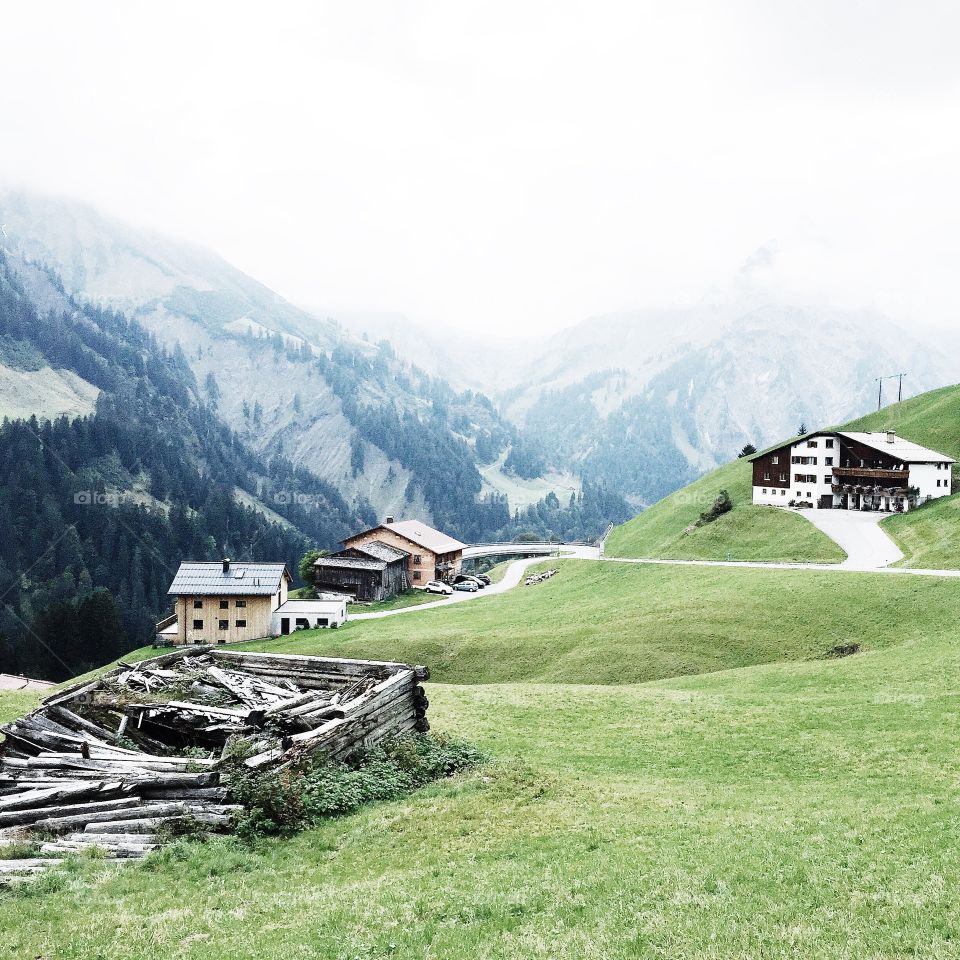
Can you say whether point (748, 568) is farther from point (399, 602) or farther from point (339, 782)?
point (339, 782)

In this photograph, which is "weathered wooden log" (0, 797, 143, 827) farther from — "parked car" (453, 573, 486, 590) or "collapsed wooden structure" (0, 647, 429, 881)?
"parked car" (453, 573, 486, 590)

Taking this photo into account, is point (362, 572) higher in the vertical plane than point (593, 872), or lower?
higher

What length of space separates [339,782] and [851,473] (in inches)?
3873

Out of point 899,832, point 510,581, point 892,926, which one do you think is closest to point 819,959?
point 892,926

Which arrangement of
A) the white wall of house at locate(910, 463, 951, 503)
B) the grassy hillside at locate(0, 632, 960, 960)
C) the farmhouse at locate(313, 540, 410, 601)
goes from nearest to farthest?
1. the grassy hillside at locate(0, 632, 960, 960)
2. the white wall of house at locate(910, 463, 951, 503)
3. the farmhouse at locate(313, 540, 410, 601)

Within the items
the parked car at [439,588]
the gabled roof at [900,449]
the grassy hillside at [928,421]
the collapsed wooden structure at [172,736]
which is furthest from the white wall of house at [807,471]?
the collapsed wooden structure at [172,736]

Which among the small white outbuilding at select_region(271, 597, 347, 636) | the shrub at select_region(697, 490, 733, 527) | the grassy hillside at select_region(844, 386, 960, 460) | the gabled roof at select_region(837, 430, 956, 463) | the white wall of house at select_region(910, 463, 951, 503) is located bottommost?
the small white outbuilding at select_region(271, 597, 347, 636)

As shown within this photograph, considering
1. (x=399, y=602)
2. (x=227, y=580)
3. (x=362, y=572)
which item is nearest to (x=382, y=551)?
(x=362, y=572)

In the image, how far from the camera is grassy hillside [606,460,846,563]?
3354 inches

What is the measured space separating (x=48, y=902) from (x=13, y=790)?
7.33 metres

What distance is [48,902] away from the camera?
15.2 meters

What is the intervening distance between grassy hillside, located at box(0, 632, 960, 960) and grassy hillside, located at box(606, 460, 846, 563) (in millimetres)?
58176

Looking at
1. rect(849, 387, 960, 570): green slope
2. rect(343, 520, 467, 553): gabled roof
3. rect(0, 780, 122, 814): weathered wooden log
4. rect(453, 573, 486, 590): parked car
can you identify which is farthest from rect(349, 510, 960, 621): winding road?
rect(0, 780, 122, 814): weathered wooden log

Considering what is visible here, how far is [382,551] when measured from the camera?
116 metres
